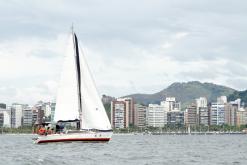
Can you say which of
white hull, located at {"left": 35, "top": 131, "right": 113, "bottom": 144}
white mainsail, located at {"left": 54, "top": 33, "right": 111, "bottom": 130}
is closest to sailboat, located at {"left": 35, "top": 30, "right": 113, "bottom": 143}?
white mainsail, located at {"left": 54, "top": 33, "right": 111, "bottom": 130}

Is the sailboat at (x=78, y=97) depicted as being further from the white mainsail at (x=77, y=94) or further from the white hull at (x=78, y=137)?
the white hull at (x=78, y=137)

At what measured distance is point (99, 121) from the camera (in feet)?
286

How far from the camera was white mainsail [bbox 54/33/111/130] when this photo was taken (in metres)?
87.8

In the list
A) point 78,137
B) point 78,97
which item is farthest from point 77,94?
point 78,137

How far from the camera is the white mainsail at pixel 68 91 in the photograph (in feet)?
288

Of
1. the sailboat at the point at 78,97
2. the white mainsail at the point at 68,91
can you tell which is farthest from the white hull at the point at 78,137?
the white mainsail at the point at 68,91

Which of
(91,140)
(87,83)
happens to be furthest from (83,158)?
(87,83)

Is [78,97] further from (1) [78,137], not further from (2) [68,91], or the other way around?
(1) [78,137]

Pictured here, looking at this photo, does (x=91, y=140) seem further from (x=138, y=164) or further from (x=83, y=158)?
(x=138, y=164)

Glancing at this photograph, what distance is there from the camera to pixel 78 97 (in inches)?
3477

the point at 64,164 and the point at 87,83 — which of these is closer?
the point at 64,164

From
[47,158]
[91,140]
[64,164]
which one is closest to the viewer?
[64,164]

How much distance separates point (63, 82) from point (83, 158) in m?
26.4

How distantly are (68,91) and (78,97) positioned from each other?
60.8 inches
